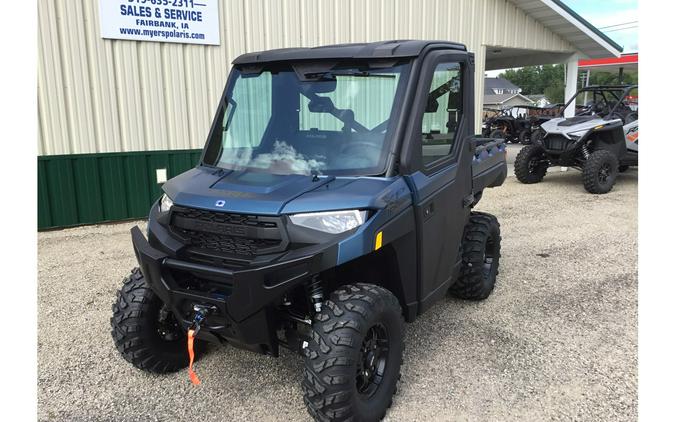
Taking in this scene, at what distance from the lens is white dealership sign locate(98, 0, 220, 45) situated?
7191mm

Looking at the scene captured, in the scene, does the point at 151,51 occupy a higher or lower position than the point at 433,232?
higher

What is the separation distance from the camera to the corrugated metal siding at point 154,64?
7.00 metres

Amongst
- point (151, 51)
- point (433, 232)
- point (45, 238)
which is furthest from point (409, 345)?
point (151, 51)

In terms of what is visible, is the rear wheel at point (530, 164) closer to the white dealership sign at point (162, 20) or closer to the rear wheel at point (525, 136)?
the white dealership sign at point (162, 20)

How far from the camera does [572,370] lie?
141 inches

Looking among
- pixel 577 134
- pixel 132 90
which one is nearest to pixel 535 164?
pixel 577 134

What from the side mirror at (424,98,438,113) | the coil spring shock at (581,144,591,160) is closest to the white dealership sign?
the side mirror at (424,98,438,113)

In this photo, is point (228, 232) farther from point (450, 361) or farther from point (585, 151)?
point (585, 151)

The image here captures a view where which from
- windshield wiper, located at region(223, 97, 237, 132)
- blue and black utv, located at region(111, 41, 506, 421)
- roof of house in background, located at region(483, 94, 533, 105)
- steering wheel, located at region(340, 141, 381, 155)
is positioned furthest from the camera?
roof of house in background, located at region(483, 94, 533, 105)

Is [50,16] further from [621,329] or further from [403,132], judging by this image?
[621,329]

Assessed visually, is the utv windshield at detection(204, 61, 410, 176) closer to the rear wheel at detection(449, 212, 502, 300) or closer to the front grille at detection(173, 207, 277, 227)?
the front grille at detection(173, 207, 277, 227)

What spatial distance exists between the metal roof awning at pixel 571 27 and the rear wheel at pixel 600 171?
3540 millimetres

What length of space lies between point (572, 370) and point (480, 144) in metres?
2.20

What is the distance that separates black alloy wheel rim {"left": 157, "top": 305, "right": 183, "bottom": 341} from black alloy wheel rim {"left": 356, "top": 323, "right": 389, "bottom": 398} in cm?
137
